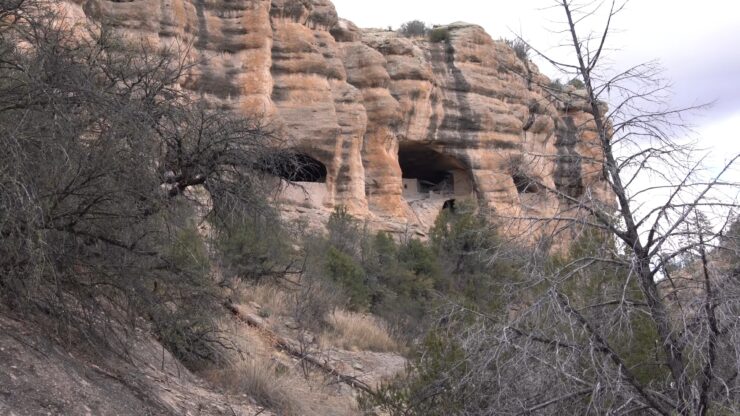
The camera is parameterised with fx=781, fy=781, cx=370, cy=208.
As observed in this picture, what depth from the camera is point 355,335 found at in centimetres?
1245

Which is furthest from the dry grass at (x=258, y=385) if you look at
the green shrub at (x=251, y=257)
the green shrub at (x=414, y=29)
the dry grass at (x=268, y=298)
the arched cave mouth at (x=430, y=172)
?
the green shrub at (x=414, y=29)

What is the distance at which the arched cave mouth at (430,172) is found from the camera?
29777 millimetres

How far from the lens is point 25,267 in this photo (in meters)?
5.14

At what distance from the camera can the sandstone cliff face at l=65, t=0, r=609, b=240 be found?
75.7ft

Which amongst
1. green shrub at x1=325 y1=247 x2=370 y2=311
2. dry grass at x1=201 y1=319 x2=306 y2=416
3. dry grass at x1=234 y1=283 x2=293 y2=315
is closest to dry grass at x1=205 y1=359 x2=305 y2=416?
dry grass at x1=201 y1=319 x2=306 y2=416

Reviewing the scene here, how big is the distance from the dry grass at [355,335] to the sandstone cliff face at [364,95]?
315 inches

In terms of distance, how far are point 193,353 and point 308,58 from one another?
735 inches

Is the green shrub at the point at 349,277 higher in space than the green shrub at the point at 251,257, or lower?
lower

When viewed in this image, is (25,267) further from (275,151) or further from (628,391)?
(628,391)

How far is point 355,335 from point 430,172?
2017 cm

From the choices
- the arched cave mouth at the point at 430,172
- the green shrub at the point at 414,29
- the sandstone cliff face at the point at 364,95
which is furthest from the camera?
the green shrub at the point at 414,29

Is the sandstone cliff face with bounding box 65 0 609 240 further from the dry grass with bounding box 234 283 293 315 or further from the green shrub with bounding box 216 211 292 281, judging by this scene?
the dry grass with bounding box 234 283 293 315

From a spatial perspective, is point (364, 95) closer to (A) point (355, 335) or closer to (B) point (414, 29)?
(B) point (414, 29)

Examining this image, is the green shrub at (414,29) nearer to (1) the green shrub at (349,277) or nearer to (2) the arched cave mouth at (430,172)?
(2) the arched cave mouth at (430,172)
